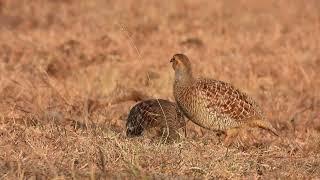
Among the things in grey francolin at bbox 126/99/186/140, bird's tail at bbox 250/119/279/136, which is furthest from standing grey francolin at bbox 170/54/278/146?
grey francolin at bbox 126/99/186/140

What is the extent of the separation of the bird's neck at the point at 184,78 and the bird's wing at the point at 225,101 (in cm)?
8

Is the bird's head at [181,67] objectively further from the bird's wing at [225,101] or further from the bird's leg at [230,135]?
the bird's leg at [230,135]

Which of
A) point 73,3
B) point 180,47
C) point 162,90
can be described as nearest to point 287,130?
point 162,90

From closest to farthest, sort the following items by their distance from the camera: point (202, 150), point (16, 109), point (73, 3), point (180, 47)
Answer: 1. point (202, 150)
2. point (16, 109)
3. point (180, 47)
4. point (73, 3)

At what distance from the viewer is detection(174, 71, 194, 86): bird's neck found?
749 centimetres

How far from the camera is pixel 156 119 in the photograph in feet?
24.4

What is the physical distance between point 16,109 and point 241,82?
134 inches

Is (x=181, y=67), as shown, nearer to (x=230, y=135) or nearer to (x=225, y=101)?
(x=225, y=101)

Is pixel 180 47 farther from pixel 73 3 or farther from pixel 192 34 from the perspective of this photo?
A: pixel 73 3

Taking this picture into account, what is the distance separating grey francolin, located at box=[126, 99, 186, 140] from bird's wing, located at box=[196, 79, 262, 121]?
0.37m

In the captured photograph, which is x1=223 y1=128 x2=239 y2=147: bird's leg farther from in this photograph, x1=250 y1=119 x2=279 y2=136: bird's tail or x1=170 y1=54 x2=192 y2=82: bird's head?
x1=170 y1=54 x2=192 y2=82: bird's head

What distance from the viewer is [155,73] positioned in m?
10.7

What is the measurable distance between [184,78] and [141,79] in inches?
120

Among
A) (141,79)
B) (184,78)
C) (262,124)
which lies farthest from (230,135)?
(141,79)
